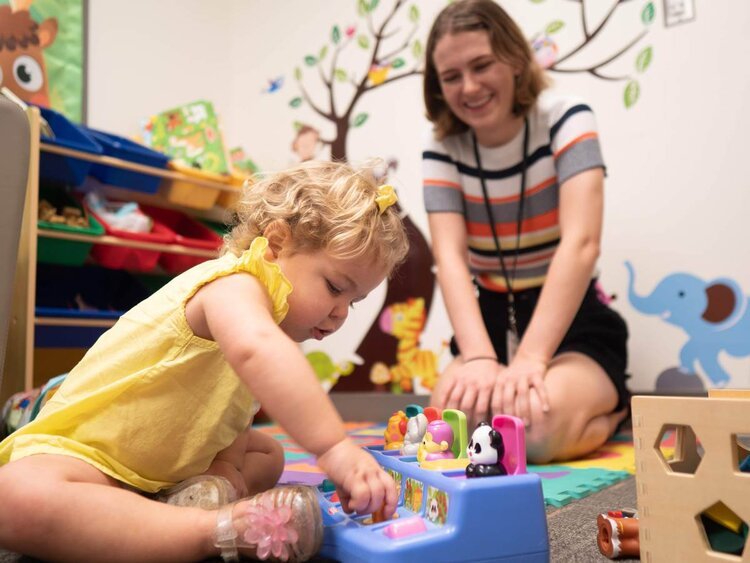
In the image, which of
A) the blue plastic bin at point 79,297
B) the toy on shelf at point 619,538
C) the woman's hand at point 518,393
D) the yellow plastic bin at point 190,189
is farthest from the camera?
the yellow plastic bin at point 190,189

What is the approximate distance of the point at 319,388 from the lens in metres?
0.57

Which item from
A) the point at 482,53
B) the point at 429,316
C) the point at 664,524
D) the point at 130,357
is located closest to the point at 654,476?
the point at 664,524

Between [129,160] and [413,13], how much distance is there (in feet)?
2.86

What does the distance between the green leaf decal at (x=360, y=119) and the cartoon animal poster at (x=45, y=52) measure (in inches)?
30.1

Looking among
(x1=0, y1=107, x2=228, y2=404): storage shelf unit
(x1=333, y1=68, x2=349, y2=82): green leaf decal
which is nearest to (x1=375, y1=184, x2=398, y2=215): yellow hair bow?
(x1=0, y1=107, x2=228, y2=404): storage shelf unit

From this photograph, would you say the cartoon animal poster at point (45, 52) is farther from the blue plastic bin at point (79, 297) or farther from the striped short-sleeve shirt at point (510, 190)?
the striped short-sleeve shirt at point (510, 190)

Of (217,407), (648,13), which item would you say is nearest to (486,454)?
(217,407)

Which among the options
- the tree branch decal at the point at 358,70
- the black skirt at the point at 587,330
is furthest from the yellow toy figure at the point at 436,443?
the tree branch decal at the point at 358,70

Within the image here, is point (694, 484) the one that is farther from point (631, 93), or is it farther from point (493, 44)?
point (631, 93)

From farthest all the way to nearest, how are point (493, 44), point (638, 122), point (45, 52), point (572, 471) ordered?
1. point (45, 52)
2. point (638, 122)
3. point (493, 44)
4. point (572, 471)

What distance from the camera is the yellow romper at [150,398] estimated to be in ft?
2.23

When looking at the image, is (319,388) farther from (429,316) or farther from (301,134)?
(301,134)

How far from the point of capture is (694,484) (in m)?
0.52

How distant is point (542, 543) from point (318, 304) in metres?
0.32
